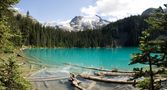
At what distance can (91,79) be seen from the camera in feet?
183

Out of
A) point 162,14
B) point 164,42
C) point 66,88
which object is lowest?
point 66,88

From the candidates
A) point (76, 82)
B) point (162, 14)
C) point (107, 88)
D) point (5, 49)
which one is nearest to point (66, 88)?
point (76, 82)

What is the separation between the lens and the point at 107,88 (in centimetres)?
4769

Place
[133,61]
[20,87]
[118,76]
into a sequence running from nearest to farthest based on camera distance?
[133,61] < [20,87] < [118,76]

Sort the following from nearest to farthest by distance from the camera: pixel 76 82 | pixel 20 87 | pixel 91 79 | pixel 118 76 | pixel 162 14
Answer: pixel 162 14
pixel 20 87
pixel 76 82
pixel 91 79
pixel 118 76

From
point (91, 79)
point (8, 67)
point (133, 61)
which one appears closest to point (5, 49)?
point (8, 67)

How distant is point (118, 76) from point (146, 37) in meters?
43.8

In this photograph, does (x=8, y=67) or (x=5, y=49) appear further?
(x=8, y=67)

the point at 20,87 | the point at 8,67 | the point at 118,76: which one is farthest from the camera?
the point at 118,76

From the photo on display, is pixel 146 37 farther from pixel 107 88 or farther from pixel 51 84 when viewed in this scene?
pixel 51 84

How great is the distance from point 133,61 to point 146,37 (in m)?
1.70

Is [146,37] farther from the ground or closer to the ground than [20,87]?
farther from the ground

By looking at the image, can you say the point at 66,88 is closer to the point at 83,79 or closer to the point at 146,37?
the point at 83,79

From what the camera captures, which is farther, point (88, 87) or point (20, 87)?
point (88, 87)
